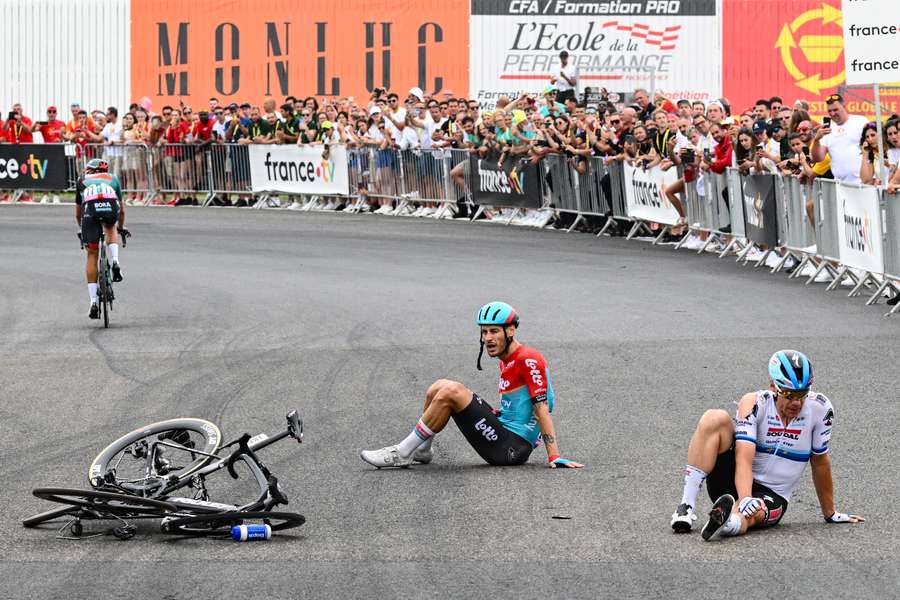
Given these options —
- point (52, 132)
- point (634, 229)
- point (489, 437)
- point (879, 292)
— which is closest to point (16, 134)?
point (52, 132)

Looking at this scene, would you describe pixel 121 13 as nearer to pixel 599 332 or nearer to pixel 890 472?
pixel 599 332

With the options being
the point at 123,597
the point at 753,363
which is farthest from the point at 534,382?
the point at 753,363

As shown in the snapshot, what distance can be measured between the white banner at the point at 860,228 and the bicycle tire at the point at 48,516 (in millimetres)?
11054

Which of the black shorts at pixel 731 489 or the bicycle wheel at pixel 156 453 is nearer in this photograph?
the black shorts at pixel 731 489

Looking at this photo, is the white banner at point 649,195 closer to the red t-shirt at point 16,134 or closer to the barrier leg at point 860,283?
the barrier leg at point 860,283

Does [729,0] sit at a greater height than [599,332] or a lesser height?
greater

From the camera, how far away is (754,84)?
43.3m

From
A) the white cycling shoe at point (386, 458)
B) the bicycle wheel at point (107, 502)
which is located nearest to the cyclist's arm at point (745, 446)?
the white cycling shoe at point (386, 458)

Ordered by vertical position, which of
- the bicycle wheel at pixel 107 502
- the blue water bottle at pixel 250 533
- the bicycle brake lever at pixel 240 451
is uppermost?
the bicycle brake lever at pixel 240 451

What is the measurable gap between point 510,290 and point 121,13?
89.1ft

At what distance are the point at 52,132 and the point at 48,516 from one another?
101ft

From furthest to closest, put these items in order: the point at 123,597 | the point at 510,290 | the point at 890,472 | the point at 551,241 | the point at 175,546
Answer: the point at 551,241 → the point at 510,290 → the point at 890,472 → the point at 175,546 → the point at 123,597

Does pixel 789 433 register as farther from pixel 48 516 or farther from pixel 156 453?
pixel 48 516

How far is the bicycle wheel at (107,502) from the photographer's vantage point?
7855 mm
